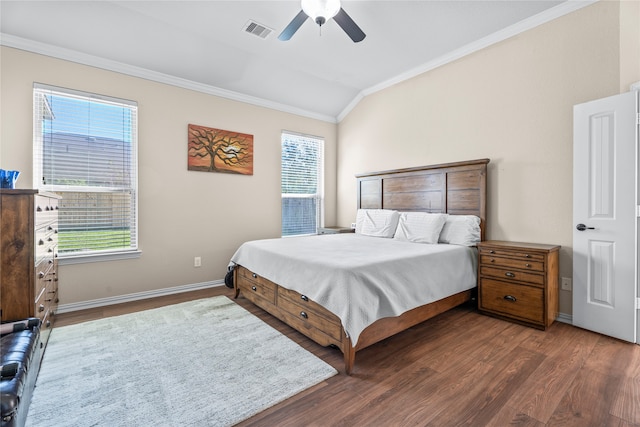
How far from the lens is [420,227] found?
3422mm

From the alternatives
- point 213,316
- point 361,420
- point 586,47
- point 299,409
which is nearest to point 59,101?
point 213,316

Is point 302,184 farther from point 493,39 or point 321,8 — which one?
point 493,39

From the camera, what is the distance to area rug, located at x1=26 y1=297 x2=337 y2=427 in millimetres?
1548

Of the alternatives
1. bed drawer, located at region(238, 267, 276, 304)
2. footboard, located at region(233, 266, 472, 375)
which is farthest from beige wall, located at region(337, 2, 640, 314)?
bed drawer, located at region(238, 267, 276, 304)

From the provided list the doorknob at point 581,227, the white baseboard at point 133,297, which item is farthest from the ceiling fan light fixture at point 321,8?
the white baseboard at point 133,297

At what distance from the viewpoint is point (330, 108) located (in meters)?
5.07

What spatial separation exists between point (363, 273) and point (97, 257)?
10.0ft

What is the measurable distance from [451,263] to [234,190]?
3.06m

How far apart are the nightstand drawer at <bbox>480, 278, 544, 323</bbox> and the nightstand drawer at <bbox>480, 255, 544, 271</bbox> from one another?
0.58ft

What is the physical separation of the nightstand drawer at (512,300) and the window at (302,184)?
294 centimetres

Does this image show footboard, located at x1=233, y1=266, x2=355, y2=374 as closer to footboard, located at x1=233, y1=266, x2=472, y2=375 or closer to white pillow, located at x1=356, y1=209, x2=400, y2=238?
footboard, located at x1=233, y1=266, x2=472, y2=375

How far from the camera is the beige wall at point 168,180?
2834 mm

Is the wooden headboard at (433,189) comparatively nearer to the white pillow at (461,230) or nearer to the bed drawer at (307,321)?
the white pillow at (461,230)

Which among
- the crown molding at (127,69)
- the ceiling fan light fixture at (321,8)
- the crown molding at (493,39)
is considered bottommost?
the ceiling fan light fixture at (321,8)
